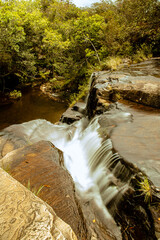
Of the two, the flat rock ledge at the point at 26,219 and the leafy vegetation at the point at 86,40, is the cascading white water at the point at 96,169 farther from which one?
the leafy vegetation at the point at 86,40

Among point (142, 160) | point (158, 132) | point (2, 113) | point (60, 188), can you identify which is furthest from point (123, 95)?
point (2, 113)

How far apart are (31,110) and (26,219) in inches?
391

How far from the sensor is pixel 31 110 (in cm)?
1034

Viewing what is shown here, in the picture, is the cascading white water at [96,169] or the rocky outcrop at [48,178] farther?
the cascading white water at [96,169]

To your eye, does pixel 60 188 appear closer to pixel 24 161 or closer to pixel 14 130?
pixel 24 161

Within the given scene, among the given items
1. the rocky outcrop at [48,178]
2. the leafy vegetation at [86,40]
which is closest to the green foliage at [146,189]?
the rocky outcrop at [48,178]

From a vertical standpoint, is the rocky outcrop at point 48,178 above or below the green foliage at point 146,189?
below

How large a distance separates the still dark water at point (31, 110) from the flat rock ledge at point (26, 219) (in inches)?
297

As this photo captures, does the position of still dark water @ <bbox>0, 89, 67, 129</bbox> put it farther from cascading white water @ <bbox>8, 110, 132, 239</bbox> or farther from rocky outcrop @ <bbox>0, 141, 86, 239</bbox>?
rocky outcrop @ <bbox>0, 141, 86, 239</bbox>

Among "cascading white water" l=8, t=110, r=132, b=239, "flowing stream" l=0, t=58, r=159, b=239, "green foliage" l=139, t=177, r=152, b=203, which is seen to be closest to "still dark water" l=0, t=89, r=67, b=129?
"flowing stream" l=0, t=58, r=159, b=239

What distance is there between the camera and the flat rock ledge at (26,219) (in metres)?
1.00

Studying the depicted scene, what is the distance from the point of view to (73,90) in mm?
13438

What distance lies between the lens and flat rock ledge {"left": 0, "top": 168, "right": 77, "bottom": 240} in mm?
995

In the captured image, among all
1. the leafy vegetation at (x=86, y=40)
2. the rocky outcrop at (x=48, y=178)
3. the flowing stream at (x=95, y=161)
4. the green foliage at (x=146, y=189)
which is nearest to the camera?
the green foliage at (x=146, y=189)
